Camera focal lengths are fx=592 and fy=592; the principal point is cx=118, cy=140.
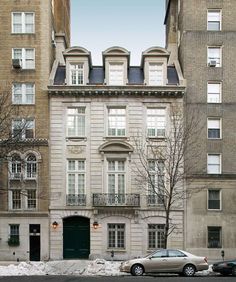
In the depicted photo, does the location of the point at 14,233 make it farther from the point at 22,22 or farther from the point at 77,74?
the point at 22,22

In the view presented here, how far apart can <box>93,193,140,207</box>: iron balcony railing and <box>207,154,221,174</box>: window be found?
584 centimetres

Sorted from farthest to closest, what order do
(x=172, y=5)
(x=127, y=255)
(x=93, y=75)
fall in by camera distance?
(x=172, y=5) → (x=93, y=75) → (x=127, y=255)

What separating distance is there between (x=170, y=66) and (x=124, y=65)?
405 cm

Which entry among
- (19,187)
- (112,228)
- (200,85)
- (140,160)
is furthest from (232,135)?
(19,187)

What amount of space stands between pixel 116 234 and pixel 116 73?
1230cm

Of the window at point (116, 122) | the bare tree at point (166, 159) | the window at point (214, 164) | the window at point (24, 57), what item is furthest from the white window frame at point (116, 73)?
the window at point (214, 164)

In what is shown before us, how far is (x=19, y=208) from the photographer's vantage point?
144 feet

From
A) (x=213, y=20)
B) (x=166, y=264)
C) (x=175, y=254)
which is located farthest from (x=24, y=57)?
(x=166, y=264)

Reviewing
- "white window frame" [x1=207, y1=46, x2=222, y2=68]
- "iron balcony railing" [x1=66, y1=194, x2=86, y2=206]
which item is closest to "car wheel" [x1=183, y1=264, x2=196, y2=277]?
"iron balcony railing" [x1=66, y1=194, x2=86, y2=206]

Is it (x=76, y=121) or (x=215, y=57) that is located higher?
(x=215, y=57)

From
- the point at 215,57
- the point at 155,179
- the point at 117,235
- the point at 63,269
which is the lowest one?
the point at 63,269

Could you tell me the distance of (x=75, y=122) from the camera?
4494 cm

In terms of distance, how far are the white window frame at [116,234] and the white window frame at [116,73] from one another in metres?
10.9

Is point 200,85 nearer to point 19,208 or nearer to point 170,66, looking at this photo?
point 170,66
